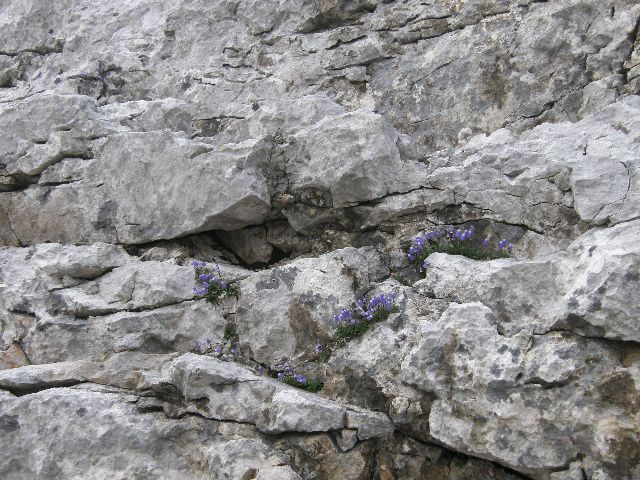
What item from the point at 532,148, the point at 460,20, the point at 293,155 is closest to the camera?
the point at 532,148

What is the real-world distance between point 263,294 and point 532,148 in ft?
15.4

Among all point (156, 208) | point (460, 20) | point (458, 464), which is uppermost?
point (460, 20)

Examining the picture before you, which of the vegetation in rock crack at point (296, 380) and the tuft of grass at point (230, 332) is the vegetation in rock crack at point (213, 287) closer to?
the tuft of grass at point (230, 332)

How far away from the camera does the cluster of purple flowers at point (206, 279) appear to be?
400 inches

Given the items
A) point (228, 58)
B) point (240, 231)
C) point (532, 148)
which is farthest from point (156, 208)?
point (532, 148)

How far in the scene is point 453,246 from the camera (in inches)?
370

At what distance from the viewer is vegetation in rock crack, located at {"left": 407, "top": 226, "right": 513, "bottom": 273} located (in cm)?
920

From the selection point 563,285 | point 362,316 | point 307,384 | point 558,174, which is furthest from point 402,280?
point 558,174

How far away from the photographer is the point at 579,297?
725 cm

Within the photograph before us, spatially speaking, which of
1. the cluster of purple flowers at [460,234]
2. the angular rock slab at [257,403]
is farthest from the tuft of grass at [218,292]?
the cluster of purple flowers at [460,234]

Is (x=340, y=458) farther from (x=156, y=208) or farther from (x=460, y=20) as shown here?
(x=460, y=20)

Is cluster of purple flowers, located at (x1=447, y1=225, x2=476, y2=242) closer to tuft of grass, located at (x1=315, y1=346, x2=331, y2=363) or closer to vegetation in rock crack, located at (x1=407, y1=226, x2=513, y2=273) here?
vegetation in rock crack, located at (x1=407, y1=226, x2=513, y2=273)

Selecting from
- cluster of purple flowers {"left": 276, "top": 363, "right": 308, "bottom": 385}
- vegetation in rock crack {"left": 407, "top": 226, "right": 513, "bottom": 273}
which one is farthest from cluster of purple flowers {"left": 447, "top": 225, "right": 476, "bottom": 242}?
cluster of purple flowers {"left": 276, "top": 363, "right": 308, "bottom": 385}

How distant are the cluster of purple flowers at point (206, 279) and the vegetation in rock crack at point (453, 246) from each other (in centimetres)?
302
